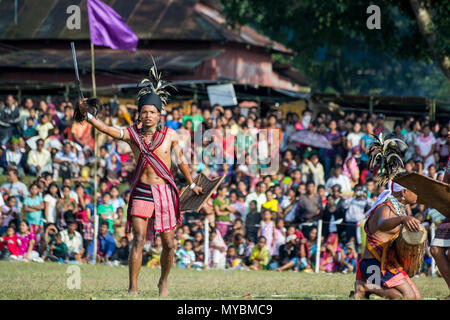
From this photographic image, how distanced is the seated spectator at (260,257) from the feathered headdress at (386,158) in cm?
729

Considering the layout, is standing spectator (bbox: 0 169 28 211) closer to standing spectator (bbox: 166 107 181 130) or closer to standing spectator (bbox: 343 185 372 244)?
standing spectator (bbox: 166 107 181 130)

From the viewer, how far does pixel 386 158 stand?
906cm

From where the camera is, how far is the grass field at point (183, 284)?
369 inches

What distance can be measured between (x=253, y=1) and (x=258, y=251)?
12.3 m

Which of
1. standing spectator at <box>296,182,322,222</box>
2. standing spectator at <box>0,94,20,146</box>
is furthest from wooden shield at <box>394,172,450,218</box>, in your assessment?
standing spectator at <box>0,94,20,146</box>

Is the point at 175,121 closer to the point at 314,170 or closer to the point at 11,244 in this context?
the point at 314,170

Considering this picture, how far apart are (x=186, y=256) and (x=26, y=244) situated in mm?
3276

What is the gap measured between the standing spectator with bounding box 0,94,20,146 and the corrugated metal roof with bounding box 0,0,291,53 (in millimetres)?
11094

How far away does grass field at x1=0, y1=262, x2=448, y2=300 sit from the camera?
30.8ft

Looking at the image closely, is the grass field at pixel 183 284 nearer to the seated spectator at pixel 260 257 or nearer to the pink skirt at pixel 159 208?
the pink skirt at pixel 159 208

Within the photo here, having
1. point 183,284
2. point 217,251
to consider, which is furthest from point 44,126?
point 183,284

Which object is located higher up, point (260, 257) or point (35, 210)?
point (35, 210)

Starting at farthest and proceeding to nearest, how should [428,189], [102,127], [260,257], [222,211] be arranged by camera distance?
1. [222,211]
2. [260,257]
3. [102,127]
4. [428,189]

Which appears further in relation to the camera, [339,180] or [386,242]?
[339,180]
